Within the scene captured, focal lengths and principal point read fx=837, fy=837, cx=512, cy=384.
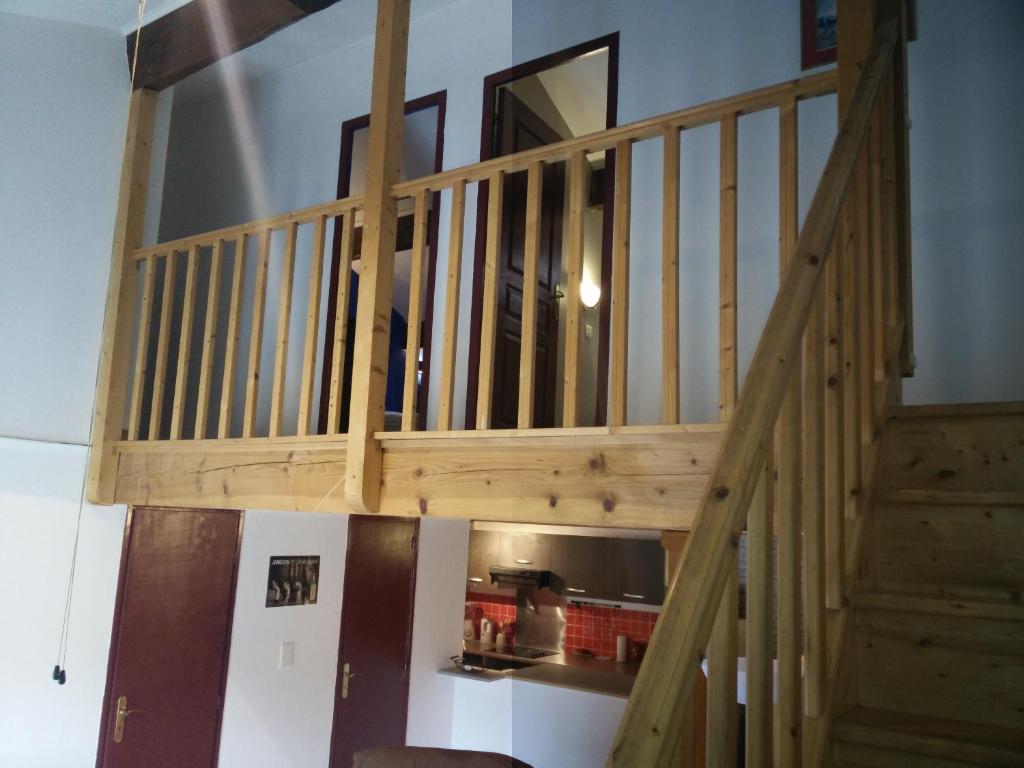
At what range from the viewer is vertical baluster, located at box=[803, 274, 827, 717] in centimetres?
158

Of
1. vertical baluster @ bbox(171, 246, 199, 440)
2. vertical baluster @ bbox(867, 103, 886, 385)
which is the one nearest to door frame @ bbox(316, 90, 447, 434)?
vertical baluster @ bbox(171, 246, 199, 440)

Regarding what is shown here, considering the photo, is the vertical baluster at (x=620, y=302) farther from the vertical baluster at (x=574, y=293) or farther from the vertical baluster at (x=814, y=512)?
the vertical baluster at (x=814, y=512)

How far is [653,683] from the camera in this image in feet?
3.28

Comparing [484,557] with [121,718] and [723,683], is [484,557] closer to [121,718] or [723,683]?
[121,718]

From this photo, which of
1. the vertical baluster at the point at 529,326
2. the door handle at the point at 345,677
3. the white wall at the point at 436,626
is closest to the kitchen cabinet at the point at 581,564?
the white wall at the point at 436,626

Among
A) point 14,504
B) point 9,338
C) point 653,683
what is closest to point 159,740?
point 14,504

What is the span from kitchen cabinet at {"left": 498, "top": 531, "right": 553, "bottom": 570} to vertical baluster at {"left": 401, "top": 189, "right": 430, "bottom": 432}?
17.9 feet

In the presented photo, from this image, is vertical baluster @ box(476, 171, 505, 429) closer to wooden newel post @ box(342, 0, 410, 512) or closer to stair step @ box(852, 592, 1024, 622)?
wooden newel post @ box(342, 0, 410, 512)

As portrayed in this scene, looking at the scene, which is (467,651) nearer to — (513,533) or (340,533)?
(513,533)

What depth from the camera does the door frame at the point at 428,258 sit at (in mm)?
4648

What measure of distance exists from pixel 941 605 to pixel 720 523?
854 millimetres

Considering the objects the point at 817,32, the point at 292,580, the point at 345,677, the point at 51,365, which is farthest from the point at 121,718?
the point at 817,32

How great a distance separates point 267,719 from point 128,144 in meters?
3.54

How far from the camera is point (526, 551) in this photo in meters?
8.31
